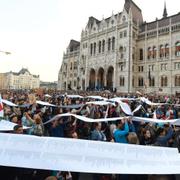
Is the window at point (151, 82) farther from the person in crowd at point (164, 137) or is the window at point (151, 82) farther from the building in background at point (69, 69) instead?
the person in crowd at point (164, 137)

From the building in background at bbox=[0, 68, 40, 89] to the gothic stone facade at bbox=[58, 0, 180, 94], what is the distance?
106 m

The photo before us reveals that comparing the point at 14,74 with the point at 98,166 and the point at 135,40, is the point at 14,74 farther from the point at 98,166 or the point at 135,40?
the point at 98,166

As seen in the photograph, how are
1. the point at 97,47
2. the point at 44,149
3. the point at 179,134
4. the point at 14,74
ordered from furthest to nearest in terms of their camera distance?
1. the point at 14,74
2. the point at 97,47
3. the point at 179,134
4. the point at 44,149

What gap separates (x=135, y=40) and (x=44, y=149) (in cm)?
6147

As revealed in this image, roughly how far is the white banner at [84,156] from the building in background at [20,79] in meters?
166

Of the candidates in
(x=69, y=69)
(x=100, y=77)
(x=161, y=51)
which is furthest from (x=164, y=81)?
(x=69, y=69)

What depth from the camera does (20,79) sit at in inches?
6929

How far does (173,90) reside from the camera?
54.1 metres

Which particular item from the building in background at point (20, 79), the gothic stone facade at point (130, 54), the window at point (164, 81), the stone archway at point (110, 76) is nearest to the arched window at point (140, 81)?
the gothic stone facade at point (130, 54)

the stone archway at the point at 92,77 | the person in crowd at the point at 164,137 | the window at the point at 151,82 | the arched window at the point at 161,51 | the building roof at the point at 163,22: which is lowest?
the person in crowd at the point at 164,137

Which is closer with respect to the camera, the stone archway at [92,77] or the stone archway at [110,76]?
the stone archway at [110,76]

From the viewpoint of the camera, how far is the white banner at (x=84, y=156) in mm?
3477

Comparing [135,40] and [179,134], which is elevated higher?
[135,40]

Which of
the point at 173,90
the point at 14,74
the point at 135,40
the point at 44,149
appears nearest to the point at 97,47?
the point at 135,40
